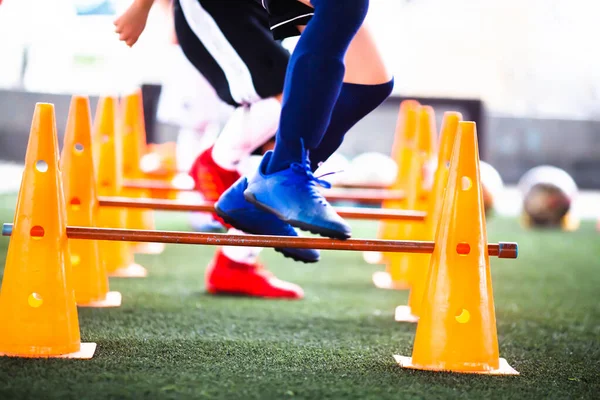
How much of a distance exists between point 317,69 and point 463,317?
51 cm

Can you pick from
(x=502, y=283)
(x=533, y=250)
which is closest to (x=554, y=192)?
(x=533, y=250)

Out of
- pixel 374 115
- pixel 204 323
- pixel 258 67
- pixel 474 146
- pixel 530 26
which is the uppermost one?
pixel 530 26

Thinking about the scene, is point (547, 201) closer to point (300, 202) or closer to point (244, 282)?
point (244, 282)

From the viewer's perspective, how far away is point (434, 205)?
216 cm

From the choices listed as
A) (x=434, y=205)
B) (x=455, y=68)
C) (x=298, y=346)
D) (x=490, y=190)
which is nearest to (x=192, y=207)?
(x=298, y=346)

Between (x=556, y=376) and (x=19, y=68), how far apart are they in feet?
30.1

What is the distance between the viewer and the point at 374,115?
7949mm

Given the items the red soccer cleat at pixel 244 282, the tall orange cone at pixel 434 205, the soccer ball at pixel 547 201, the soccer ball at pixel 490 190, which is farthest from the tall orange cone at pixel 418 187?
the soccer ball at pixel 547 201

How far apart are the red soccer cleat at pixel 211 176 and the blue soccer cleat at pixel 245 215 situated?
27.4 inches

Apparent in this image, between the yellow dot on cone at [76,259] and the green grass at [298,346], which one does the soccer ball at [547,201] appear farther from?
the yellow dot on cone at [76,259]

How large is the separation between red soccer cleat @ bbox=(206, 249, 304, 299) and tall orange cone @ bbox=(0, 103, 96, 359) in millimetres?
875

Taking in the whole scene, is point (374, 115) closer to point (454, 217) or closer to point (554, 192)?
point (554, 192)

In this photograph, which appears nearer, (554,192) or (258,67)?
(258,67)

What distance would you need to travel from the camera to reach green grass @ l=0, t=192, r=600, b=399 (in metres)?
1.20
